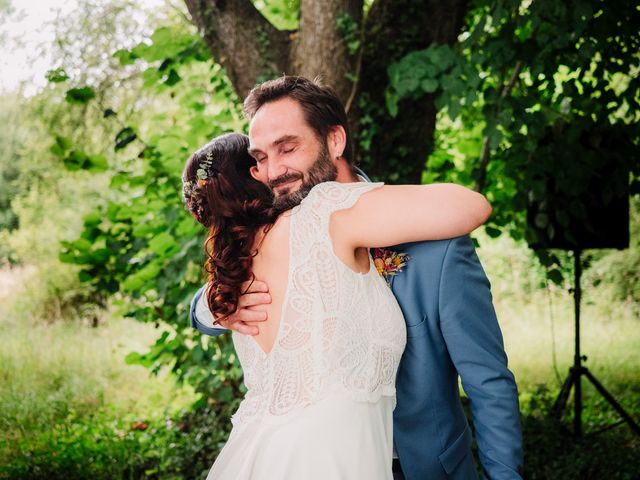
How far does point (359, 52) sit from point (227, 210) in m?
1.83

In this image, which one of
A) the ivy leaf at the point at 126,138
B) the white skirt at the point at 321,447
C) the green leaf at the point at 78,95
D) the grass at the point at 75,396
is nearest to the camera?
the white skirt at the point at 321,447

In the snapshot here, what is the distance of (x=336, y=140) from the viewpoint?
5.66ft

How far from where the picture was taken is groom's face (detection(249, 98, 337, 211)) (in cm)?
159

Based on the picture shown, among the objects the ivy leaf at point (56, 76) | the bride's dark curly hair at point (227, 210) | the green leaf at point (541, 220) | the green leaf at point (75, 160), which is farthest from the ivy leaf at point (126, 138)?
the green leaf at point (541, 220)

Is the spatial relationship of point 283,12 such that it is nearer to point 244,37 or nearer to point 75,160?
point 244,37

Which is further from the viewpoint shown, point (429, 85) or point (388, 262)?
point (429, 85)

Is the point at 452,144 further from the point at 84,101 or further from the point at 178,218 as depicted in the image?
the point at 84,101

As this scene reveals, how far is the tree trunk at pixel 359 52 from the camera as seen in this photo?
9.96 feet

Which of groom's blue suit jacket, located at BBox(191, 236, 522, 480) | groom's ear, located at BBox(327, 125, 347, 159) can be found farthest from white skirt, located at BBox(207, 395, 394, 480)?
groom's ear, located at BBox(327, 125, 347, 159)

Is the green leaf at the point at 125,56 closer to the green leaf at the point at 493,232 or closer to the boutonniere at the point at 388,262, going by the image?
the boutonniere at the point at 388,262

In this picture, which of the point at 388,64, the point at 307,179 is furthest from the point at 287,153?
the point at 388,64

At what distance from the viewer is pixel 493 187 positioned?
4.32 m

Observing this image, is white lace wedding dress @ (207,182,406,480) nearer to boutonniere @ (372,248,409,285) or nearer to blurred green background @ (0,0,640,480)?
boutonniere @ (372,248,409,285)

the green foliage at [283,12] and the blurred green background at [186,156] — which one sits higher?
the green foliage at [283,12]
